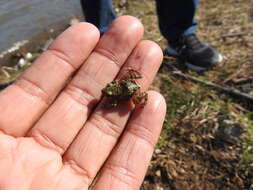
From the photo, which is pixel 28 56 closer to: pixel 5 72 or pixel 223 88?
pixel 5 72

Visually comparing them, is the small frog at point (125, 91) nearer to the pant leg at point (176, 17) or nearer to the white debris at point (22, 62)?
the pant leg at point (176, 17)

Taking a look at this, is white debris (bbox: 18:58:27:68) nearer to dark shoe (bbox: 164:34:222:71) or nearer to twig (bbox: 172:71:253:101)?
dark shoe (bbox: 164:34:222:71)

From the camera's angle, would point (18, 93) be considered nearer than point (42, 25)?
Yes

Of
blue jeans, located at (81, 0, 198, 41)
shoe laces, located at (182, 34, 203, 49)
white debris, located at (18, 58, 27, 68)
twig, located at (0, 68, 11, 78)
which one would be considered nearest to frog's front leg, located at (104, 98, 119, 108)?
blue jeans, located at (81, 0, 198, 41)

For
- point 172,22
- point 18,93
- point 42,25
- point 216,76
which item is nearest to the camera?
point 18,93

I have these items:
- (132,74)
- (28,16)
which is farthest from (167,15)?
(28,16)

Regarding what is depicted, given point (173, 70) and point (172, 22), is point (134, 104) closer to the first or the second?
point (173, 70)

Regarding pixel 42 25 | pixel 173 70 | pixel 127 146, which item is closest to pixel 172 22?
pixel 173 70
